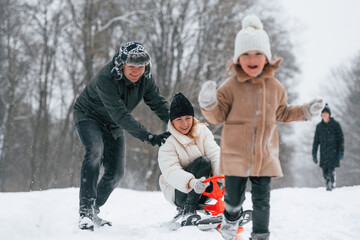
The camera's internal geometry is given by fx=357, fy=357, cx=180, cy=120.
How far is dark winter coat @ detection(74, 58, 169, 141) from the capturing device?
3266mm

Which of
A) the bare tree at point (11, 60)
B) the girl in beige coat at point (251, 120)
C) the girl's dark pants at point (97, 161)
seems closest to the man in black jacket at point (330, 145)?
the girl's dark pants at point (97, 161)

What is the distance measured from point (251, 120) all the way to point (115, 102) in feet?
4.62

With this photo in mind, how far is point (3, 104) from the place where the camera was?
1812 centimetres

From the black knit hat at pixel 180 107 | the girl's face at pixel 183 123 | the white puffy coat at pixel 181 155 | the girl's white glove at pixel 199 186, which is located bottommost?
the girl's white glove at pixel 199 186

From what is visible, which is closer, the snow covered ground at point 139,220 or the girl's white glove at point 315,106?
the girl's white glove at point 315,106

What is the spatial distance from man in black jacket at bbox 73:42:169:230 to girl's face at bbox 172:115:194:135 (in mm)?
149

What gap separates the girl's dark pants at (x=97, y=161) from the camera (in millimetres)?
3311

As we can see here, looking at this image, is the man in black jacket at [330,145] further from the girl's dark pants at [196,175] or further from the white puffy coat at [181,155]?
the girl's dark pants at [196,175]

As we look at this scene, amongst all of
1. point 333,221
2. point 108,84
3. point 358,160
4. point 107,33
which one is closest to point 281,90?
point 108,84

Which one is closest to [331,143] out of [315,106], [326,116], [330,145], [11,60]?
[330,145]

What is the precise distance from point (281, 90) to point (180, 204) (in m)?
1.64

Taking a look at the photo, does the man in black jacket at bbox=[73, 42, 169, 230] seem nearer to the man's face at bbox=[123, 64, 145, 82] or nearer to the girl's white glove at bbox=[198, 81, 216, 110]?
the man's face at bbox=[123, 64, 145, 82]

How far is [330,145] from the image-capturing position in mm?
8164

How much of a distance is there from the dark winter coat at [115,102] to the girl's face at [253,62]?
118 cm
